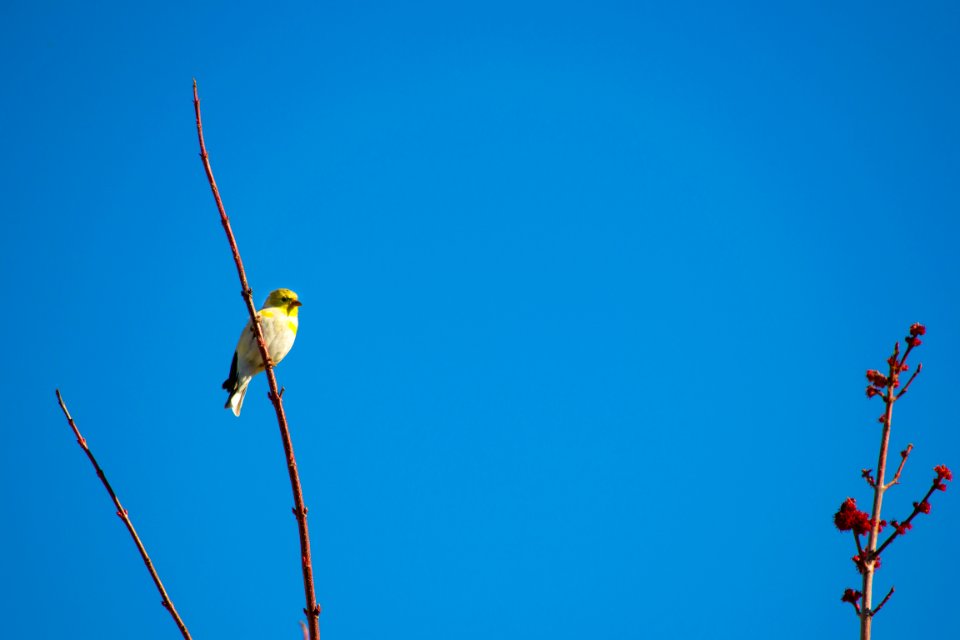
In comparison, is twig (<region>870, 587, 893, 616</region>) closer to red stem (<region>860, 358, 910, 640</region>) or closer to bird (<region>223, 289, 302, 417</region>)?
red stem (<region>860, 358, 910, 640</region>)

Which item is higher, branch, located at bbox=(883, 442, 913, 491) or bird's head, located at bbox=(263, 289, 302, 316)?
bird's head, located at bbox=(263, 289, 302, 316)

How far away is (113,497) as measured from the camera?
9.20 feet

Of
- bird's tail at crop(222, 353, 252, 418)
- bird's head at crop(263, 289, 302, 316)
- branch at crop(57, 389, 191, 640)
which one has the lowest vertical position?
branch at crop(57, 389, 191, 640)

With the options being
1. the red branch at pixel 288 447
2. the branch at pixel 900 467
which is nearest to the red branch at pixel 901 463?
the branch at pixel 900 467

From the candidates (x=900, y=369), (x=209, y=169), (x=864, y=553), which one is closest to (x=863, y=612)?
(x=864, y=553)

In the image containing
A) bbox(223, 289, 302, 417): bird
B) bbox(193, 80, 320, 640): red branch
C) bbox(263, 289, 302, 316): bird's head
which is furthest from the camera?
bbox(263, 289, 302, 316): bird's head

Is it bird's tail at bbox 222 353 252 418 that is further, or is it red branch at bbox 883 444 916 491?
bird's tail at bbox 222 353 252 418

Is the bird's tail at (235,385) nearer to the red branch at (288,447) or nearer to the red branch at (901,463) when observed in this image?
the red branch at (288,447)

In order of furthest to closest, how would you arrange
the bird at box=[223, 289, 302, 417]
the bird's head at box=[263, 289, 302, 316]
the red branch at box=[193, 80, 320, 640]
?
1. the bird's head at box=[263, 289, 302, 316]
2. the bird at box=[223, 289, 302, 417]
3. the red branch at box=[193, 80, 320, 640]

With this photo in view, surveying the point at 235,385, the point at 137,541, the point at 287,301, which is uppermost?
the point at 287,301

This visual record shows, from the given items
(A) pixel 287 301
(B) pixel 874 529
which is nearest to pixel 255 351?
(A) pixel 287 301

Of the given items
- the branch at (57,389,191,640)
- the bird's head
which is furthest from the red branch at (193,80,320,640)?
the bird's head

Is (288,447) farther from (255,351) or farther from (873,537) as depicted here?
(255,351)

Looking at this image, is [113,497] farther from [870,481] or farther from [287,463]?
[870,481]
